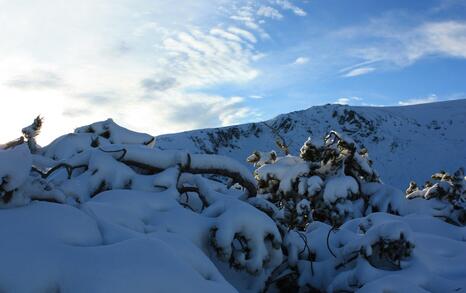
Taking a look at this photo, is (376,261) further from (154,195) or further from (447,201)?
(447,201)

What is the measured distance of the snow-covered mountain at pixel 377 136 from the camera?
122 ft

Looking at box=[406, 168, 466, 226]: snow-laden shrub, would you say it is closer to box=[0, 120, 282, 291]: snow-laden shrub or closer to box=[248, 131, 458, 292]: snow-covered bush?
box=[248, 131, 458, 292]: snow-covered bush

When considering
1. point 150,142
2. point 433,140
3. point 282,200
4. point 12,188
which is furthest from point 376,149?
point 12,188

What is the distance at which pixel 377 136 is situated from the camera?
4166 cm

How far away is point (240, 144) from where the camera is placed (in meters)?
41.4

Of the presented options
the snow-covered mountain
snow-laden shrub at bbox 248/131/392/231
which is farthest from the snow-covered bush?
the snow-covered mountain

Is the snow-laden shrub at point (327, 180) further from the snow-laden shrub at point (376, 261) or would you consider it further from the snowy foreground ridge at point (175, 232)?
the snow-laden shrub at point (376, 261)

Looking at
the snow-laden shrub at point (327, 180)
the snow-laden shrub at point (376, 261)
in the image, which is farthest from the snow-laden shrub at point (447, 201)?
the snow-laden shrub at point (376, 261)

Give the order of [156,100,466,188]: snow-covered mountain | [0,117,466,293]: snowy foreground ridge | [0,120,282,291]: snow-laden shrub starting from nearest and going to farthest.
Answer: [0,117,466,293]: snowy foreground ridge < [0,120,282,291]: snow-laden shrub < [156,100,466,188]: snow-covered mountain

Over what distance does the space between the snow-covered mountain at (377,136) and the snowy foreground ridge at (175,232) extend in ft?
97.8

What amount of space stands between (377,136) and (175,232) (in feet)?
132

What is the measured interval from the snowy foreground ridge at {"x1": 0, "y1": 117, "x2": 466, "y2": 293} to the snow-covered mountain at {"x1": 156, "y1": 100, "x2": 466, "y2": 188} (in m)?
29.8

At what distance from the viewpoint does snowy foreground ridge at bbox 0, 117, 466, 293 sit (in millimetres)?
2445

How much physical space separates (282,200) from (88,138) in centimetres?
416
